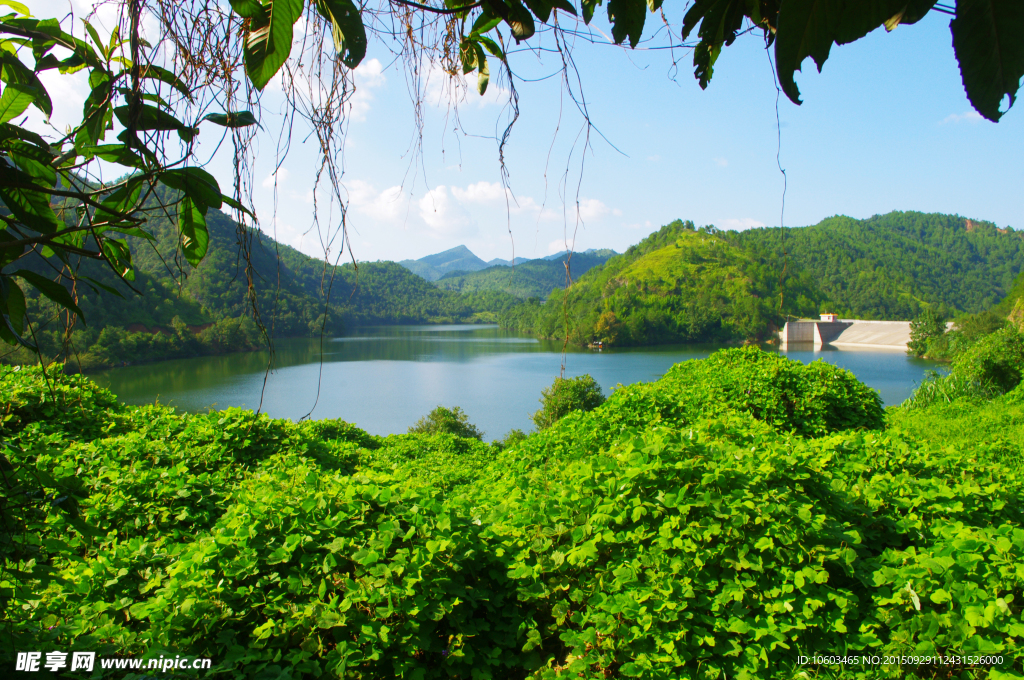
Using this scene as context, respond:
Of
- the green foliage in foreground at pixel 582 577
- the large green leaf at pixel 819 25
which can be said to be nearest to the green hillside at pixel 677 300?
the green foliage in foreground at pixel 582 577

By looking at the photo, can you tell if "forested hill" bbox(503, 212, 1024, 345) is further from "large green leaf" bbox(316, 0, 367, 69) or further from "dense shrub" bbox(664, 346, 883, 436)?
"large green leaf" bbox(316, 0, 367, 69)

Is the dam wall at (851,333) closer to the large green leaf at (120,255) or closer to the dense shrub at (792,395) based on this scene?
the dense shrub at (792,395)

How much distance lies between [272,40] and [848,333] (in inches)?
2196

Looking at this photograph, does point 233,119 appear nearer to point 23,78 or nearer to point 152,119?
point 152,119

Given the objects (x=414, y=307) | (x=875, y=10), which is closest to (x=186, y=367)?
(x=875, y=10)

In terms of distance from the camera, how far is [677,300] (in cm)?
6050

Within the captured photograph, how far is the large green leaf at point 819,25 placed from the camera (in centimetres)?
44

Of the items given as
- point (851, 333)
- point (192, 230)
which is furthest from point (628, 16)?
point (851, 333)

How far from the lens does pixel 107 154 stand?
0.77 metres

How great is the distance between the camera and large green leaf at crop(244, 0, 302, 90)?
655mm

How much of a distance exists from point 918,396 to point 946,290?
268 ft

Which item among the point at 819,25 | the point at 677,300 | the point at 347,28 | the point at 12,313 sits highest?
the point at 677,300

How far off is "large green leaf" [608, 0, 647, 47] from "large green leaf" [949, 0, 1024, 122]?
Answer: 1.64ft

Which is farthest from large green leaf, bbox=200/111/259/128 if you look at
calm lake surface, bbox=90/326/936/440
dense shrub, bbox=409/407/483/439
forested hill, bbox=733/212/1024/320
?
forested hill, bbox=733/212/1024/320
